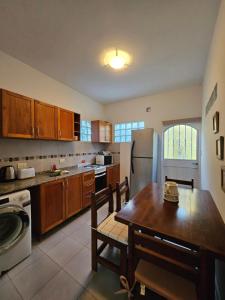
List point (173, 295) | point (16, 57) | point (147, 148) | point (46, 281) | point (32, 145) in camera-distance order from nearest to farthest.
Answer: point (173, 295)
point (46, 281)
point (16, 57)
point (32, 145)
point (147, 148)

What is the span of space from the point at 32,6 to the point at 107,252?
2.86 m

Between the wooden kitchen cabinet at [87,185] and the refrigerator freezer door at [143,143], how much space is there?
1184mm

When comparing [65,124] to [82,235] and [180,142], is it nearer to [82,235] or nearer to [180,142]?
[82,235]

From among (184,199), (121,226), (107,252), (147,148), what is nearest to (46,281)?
(107,252)

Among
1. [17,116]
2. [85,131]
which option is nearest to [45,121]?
[17,116]

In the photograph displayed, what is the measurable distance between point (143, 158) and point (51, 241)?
7.74ft

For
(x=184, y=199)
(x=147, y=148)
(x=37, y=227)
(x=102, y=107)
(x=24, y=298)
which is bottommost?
(x=24, y=298)

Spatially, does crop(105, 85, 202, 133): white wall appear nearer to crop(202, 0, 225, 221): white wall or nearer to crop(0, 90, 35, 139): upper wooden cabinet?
crop(202, 0, 225, 221): white wall

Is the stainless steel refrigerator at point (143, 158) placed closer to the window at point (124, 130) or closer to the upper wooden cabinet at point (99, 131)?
the window at point (124, 130)

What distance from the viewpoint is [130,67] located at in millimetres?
2490

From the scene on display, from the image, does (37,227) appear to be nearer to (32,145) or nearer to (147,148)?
(32,145)

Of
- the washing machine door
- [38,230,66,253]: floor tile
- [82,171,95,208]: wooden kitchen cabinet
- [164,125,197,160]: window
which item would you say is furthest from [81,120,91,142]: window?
the washing machine door

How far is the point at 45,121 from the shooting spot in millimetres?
2367

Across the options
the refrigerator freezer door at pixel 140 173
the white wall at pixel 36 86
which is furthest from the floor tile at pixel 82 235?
the white wall at pixel 36 86
